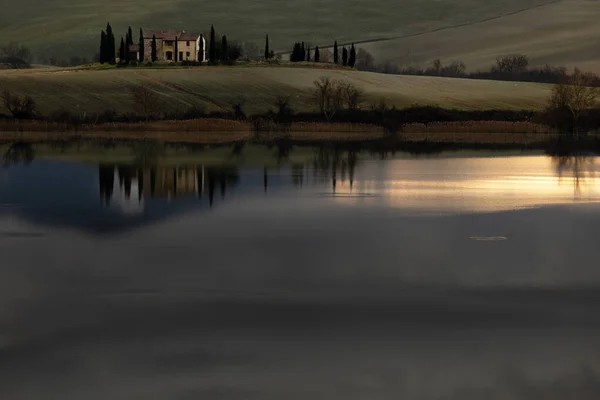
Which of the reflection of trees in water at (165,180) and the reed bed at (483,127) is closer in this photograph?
the reflection of trees in water at (165,180)

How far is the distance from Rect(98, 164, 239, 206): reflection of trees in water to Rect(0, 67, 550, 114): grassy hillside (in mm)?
65542

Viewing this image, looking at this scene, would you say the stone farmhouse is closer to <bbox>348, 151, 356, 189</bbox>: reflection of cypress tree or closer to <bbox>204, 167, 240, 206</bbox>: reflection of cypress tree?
<bbox>348, 151, 356, 189</bbox>: reflection of cypress tree

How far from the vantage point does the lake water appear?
12930mm

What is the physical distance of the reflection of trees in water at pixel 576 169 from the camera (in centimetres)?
4244

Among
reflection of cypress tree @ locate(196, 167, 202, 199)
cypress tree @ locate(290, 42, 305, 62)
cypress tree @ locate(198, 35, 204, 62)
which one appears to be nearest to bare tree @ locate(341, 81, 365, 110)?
cypress tree @ locate(290, 42, 305, 62)

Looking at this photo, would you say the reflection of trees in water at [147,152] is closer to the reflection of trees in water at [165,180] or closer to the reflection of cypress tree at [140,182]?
the reflection of trees in water at [165,180]

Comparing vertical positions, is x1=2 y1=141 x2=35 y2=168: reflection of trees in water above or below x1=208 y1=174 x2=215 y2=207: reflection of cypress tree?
above

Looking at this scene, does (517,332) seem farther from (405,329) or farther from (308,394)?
(308,394)

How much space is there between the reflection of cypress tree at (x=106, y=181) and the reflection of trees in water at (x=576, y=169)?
1501 centimetres

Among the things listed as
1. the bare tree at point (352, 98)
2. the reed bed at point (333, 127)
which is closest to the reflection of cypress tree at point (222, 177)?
the reed bed at point (333, 127)

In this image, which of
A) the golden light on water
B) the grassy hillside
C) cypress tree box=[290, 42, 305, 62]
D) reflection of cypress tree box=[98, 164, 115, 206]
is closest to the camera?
the golden light on water

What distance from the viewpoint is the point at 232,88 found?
436ft

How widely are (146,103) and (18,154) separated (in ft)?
176

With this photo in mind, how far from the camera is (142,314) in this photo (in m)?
16.2
